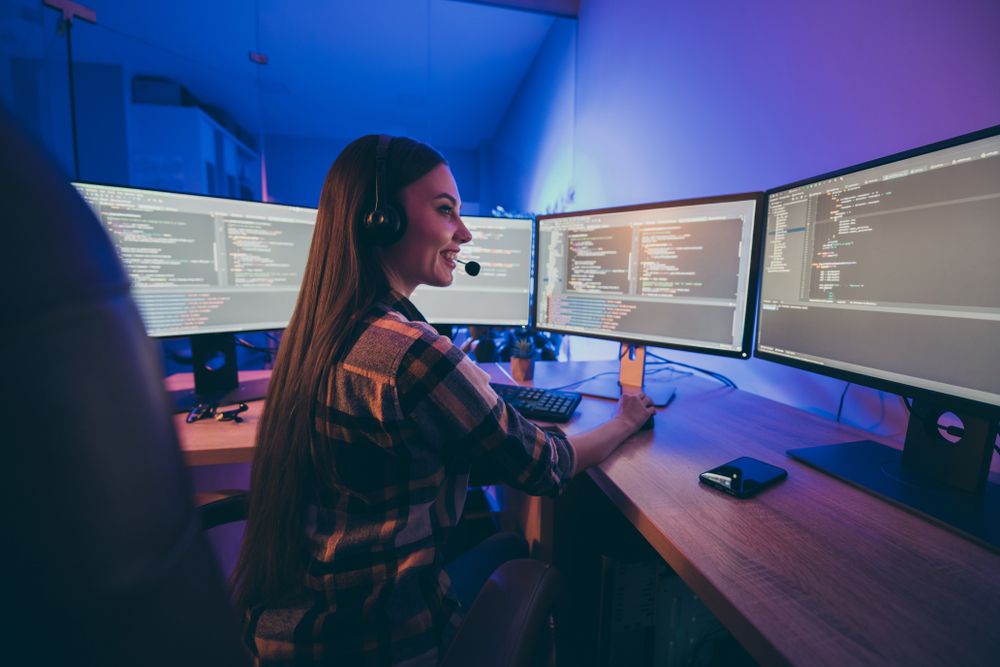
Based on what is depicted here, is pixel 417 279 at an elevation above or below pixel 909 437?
above

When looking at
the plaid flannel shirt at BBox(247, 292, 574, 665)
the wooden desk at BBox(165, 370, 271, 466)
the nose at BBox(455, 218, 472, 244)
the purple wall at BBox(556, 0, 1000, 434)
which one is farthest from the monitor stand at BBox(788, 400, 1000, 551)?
the wooden desk at BBox(165, 370, 271, 466)

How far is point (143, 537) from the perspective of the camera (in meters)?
0.16

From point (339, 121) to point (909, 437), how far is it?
463 cm

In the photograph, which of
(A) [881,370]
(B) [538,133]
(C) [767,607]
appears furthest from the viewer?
(B) [538,133]

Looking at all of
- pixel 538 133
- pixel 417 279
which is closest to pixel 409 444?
pixel 417 279

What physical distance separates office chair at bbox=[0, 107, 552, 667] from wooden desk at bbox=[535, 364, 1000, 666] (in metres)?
0.46

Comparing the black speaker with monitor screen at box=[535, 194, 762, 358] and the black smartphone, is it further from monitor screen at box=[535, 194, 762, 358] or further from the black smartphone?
the black smartphone

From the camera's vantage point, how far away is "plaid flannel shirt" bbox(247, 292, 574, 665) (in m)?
0.55

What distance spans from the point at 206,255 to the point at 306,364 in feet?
2.29

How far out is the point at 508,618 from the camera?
53 cm

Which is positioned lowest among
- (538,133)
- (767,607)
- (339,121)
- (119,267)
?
(767,607)

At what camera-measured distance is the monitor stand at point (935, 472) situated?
0.55 m

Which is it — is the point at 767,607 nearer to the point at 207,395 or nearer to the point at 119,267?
the point at 119,267

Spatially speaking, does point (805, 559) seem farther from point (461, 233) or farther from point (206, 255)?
point (206, 255)
